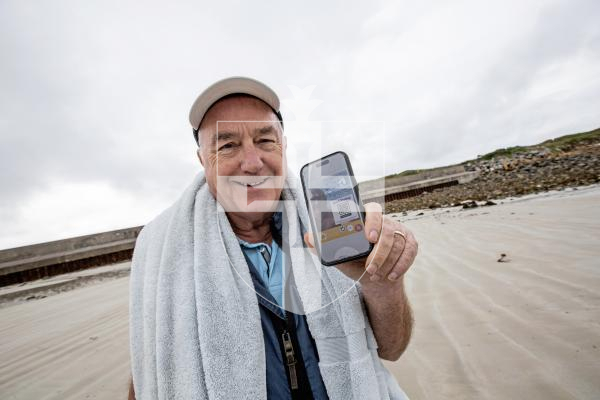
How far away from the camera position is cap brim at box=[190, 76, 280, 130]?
1572 millimetres

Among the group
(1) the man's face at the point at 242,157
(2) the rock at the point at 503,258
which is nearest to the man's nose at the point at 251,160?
(1) the man's face at the point at 242,157

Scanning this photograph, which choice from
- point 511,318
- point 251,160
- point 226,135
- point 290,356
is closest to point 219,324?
point 290,356

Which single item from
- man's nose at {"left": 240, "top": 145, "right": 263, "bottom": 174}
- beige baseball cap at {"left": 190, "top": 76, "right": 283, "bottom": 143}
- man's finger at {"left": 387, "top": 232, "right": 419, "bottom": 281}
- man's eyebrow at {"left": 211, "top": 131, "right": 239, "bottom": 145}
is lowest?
man's finger at {"left": 387, "top": 232, "right": 419, "bottom": 281}

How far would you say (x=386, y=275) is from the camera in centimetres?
122

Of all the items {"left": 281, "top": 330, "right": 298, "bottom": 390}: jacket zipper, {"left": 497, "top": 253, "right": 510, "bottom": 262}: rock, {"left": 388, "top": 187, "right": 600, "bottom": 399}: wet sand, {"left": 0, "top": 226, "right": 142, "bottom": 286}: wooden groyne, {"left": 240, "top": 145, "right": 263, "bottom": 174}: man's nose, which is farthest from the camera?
{"left": 0, "top": 226, "right": 142, "bottom": 286}: wooden groyne

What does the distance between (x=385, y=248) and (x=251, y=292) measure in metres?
0.63

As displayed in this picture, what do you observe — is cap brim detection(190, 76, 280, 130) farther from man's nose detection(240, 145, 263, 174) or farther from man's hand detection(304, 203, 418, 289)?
man's hand detection(304, 203, 418, 289)

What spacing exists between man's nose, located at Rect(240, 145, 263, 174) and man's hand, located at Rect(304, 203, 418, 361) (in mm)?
514

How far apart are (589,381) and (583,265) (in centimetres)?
187

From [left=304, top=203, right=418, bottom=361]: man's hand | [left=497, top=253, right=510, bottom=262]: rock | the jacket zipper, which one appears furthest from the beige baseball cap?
[left=497, top=253, right=510, bottom=262]: rock

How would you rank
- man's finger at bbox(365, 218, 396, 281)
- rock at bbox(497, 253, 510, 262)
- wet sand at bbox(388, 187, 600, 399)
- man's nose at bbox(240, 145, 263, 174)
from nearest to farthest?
man's finger at bbox(365, 218, 396, 281) < man's nose at bbox(240, 145, 263, 174) < wet sand at bbox(388, 187, 600, 399) < rock at bbox(497, 253, 510, 262)

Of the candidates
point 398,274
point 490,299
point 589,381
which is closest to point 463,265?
point 490,299

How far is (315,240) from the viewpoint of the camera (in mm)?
1253

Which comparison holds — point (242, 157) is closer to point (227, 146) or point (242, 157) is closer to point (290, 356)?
point (227, 146)
